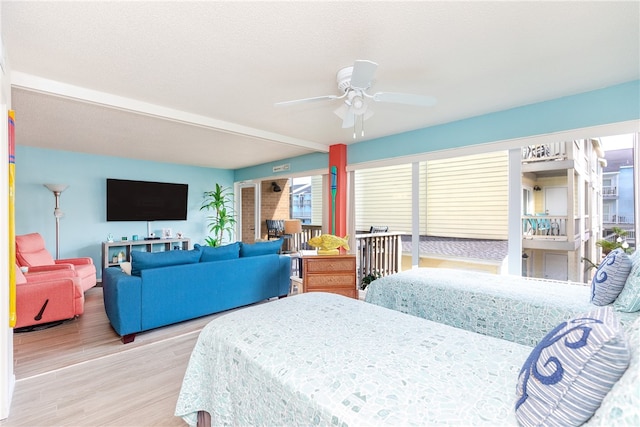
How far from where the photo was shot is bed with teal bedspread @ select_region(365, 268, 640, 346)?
2.07 metres

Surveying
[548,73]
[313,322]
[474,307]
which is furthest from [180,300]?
[548,73]

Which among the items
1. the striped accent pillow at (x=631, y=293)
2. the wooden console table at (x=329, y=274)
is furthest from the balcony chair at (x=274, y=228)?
the striped accent pillow at (x=631, y=293)

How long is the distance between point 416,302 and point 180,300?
7.82 feet

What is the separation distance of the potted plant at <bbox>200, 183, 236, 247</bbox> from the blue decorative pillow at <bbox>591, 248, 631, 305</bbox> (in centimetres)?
636

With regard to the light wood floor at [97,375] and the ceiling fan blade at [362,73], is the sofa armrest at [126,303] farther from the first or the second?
the ceiling fan blade at [362,73]

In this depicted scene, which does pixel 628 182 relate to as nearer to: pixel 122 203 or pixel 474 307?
pixel 474 307

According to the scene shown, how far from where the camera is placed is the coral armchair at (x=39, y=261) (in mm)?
3877

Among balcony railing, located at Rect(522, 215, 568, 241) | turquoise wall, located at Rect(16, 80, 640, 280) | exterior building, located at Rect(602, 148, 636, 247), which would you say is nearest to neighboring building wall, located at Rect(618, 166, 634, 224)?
exterior building, located at Rect(602, 148, 636, 247)

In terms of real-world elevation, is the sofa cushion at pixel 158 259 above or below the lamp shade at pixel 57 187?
below

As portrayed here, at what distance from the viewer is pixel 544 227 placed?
11.0 feet

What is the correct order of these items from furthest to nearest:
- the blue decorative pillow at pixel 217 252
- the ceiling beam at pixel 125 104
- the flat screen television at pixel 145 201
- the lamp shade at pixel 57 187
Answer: the flat screen television at pixel 145 201 < the lamp shade at pixel 57 187 < the blue decorative pillow at pixel 217 252 < the ceiling beam at pixel 125 104

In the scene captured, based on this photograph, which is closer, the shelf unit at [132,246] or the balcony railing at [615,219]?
the balcony railing at [615,219]

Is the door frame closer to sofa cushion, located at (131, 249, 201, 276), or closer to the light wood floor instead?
sofa cushion, located at (131, 249, 201, 276)

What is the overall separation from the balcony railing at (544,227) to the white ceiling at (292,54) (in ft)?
4.10
